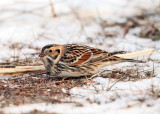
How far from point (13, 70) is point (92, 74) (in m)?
1.32

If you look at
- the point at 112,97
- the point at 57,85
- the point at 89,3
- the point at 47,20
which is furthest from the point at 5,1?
the point at 112,97

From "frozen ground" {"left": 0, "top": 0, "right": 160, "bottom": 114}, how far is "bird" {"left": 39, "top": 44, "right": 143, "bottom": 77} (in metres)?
0.27

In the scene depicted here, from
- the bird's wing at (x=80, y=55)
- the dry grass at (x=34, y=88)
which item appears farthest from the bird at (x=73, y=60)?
the dry grass at (x=34, y=88)

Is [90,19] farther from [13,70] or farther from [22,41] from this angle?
[13,70]

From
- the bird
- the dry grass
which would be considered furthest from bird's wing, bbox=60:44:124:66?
the dry grass

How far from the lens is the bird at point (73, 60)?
451cm

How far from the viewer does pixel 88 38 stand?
23.2ft

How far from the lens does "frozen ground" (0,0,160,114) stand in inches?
134

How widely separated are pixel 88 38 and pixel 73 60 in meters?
2.56

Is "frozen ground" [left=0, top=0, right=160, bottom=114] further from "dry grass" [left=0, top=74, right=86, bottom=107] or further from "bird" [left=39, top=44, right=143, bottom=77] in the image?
"bird" [left=39, top=44, right=143, bottom=77]

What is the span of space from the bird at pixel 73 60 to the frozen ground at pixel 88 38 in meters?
0.27

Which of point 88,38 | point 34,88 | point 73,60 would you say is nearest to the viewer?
point 34,88

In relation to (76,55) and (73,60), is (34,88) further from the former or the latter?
(76,55)

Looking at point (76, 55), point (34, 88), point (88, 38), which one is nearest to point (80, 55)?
point (76, 55)
